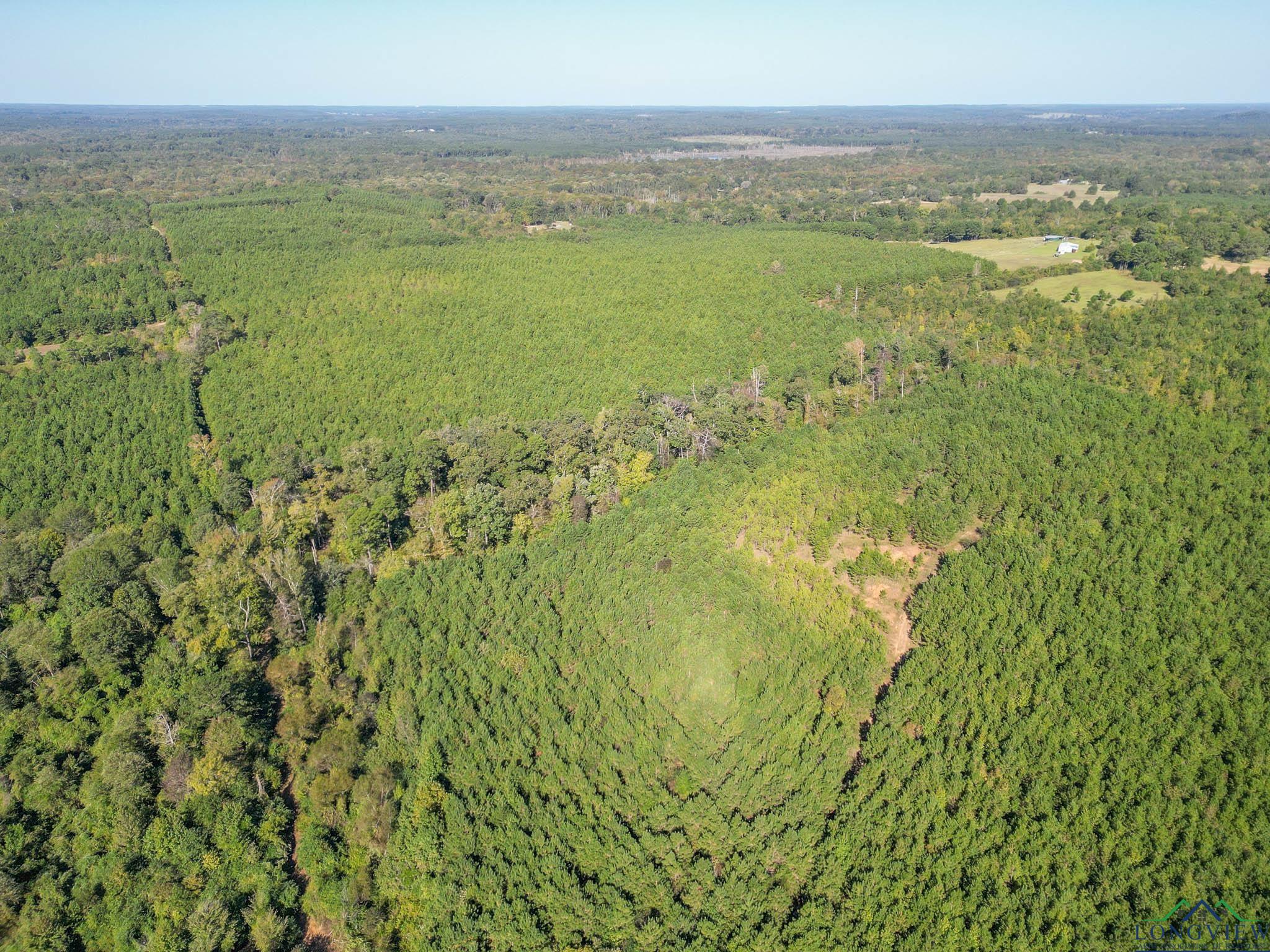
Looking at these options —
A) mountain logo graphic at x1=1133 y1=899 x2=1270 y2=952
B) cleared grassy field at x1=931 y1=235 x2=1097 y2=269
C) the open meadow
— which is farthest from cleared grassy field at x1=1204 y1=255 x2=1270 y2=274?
mountain logo graphic at x1=1133 y1=899 x2=1270 y2=952

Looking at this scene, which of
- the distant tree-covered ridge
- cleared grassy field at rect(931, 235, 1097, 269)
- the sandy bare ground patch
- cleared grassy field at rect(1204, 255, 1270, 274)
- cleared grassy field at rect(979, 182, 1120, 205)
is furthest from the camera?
cleared grassy field at rect(979, 182, 1120, 205)

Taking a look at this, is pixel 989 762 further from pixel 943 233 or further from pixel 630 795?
pixel 943 233

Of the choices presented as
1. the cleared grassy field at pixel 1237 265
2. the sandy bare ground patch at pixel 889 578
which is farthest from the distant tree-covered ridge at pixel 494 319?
the sandy bare ground patch at pixel 889 578

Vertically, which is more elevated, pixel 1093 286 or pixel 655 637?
pixel 1093 286

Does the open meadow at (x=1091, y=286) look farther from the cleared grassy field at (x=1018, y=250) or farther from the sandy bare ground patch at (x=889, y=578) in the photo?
the sandy bare ground patch at (x=889, y=578)

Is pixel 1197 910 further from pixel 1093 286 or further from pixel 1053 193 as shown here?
pixel 1053 193

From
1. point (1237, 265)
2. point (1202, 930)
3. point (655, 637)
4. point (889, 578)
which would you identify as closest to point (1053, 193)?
point (1237, 265)

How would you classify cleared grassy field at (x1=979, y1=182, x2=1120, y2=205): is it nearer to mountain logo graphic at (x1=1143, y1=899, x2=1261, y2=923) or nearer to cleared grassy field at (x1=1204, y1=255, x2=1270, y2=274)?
cleared grassy field at (x1=1204, y1=255, x2=1270, y2=274)
